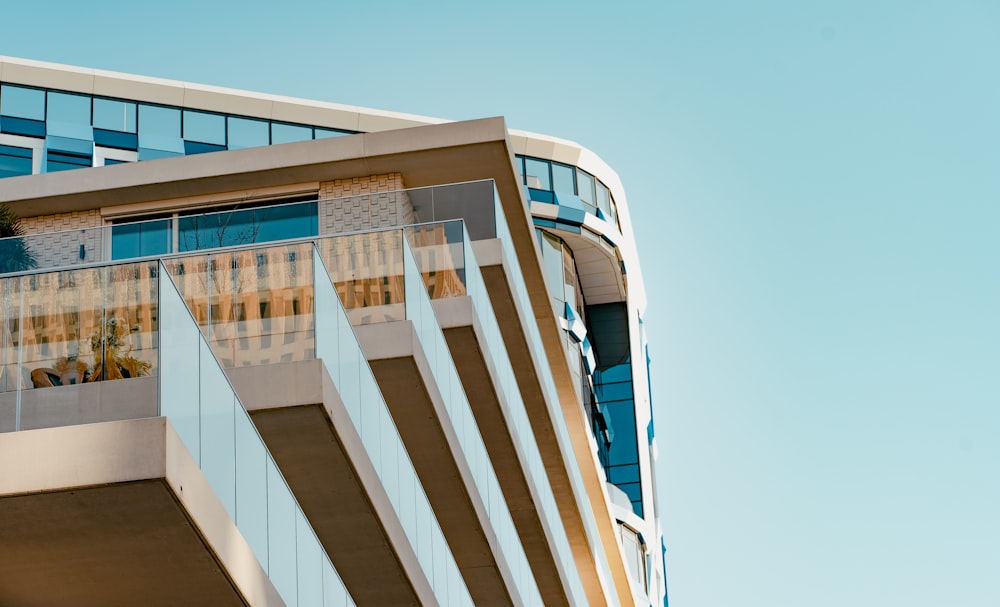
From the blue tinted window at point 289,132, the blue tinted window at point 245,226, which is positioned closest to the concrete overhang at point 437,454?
the blue tinted window at point 245,226

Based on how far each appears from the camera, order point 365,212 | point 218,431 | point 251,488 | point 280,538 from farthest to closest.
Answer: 1. point 365,212
2. point 280,538
3. point 251,488
4. point 218,431

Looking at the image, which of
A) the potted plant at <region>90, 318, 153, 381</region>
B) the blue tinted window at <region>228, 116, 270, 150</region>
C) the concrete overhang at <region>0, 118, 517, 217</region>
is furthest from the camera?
the blue tinted window at <region>228, 116, 270, 150</region>

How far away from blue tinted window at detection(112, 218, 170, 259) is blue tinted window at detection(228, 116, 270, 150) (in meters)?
28.3

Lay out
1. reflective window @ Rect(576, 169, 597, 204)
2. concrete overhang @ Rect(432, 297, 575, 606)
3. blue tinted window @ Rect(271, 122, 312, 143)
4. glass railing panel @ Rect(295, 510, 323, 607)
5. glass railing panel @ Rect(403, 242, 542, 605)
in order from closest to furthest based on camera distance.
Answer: glass railing panel @ Rect(295, 510, 323, 607) < glass railing panel @ Rect(403, 242, 542, 605) < concrete overhang @ Rect(432, 297, 575, 606) < reflective window @ Rect(576, 169, 597, 204) < blue tinted window @ Rect(271, 122, 312, 143)

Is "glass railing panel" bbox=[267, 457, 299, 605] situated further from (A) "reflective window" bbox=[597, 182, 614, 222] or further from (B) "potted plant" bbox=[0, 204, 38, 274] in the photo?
(A) "reflective window" bbox=[597, 182, 614, 222]

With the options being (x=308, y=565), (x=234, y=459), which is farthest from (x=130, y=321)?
(x=308, y=565)

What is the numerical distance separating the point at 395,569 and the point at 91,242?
10.2 metres

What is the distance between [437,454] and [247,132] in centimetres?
3409

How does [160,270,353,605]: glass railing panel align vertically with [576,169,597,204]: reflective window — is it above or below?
below

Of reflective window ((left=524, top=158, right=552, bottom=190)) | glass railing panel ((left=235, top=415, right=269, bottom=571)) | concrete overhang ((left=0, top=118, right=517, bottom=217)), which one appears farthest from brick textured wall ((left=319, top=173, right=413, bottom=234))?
reflective window ((left=524, top=158, right=552, bottom=190))

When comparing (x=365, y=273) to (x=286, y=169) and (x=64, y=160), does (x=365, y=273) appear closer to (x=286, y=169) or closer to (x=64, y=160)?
(x=286, y=169)

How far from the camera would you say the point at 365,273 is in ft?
61.5

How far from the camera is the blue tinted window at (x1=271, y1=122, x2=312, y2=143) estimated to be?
5291 cm

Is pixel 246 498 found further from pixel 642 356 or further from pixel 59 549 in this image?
pixel 642 356
